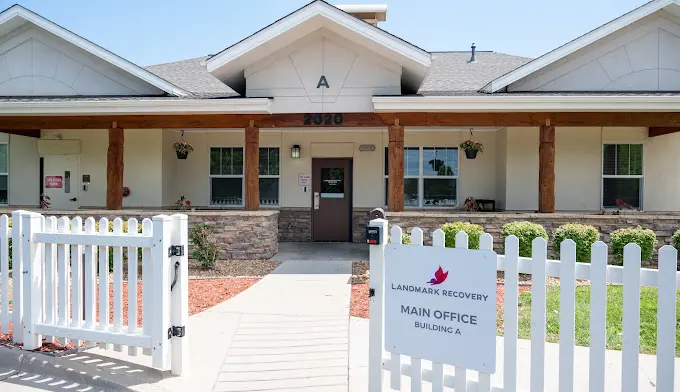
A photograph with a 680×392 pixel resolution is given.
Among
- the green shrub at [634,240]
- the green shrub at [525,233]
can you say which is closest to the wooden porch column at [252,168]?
the green shrub at [525,233]

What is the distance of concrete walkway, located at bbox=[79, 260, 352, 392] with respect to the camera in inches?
147

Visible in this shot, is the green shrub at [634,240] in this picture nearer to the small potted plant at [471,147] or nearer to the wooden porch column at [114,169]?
the small potted plant at [471,147]

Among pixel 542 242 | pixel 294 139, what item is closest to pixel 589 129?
pixel 294 139

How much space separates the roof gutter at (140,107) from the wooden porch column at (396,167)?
9.02 feet

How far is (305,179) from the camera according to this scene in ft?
41.4

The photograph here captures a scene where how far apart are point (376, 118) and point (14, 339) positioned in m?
7.51

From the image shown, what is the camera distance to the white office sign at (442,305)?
297 cm

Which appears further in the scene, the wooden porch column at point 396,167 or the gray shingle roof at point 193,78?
the gray shingle roof at point 193,78

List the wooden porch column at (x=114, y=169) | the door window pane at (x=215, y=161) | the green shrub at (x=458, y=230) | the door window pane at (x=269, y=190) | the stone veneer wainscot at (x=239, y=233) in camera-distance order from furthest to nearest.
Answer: the door window pane at (x=215, y=161) → the door window pane at (x=269, y=190) → the wooden porch column at (x=114, y=169) → the stone veneer wainscot at (x=239, y=233) → the green shrub at (x=458, y=230)

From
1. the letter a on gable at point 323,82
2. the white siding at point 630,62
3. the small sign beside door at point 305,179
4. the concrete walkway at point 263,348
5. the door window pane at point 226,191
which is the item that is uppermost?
the white siding at point 630,62

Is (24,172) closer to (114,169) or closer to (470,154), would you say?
(114,169)

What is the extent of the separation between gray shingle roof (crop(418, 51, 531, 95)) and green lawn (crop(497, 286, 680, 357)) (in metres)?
5.12

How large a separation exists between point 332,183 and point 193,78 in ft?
15.9

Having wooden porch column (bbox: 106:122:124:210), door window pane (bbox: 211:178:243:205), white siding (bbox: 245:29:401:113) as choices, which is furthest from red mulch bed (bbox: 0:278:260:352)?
door window pane (bbox: 211:178:243:205)
